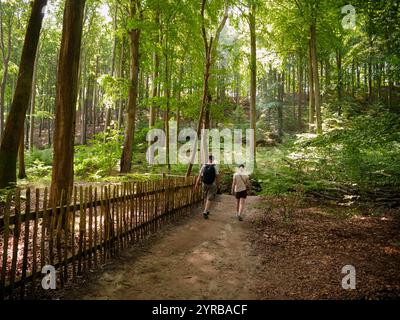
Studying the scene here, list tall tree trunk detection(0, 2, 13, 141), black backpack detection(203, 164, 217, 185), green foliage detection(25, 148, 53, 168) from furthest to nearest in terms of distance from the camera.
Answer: green foliage detection(25, 148, 53, 168) < tall tree trunk detection(0, 2, 13, 141) < black backpack detection(203, 164, 217, 185)

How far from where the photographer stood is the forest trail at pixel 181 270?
4.62 meters

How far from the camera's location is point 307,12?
17.7m

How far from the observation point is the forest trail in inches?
182

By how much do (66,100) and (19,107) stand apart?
3870 millimetres

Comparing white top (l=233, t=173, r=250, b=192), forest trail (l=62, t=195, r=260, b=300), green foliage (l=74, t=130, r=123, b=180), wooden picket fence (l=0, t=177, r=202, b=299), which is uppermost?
green foliage (l=74, t=130, r=123, b=180)

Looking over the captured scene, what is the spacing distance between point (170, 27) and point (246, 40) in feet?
23.9

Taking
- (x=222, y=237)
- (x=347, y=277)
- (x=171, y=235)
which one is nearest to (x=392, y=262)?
(x=347, y=277)

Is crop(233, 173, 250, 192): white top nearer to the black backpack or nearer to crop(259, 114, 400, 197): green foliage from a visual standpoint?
the black backpack

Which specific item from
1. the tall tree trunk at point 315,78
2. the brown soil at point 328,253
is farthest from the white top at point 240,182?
the tall tree trunk at point 315,78

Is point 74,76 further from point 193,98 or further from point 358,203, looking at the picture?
point 193,98

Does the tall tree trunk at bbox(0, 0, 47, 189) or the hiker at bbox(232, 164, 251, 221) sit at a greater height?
the tall tree trunk at bbox(0, 0, 47, 189)

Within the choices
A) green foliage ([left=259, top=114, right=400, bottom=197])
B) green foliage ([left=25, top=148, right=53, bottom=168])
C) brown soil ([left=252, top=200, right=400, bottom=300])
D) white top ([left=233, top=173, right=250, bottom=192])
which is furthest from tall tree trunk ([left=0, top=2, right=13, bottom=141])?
brown soil ([left=252, top=200, right=400, bottom=300])

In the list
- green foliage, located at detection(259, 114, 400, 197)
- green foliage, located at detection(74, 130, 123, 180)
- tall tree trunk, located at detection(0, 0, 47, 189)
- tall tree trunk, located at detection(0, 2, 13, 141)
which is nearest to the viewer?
green foliage, located at detection(259, 114, 400, 197)

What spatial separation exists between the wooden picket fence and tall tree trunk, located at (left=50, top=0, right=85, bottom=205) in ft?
1.99
